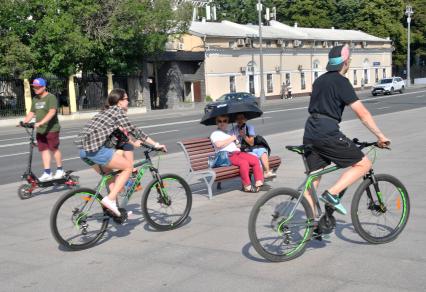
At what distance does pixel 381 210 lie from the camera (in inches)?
211

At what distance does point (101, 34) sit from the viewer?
3594cm

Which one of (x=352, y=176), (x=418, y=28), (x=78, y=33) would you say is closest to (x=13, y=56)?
(x=78, y=33)

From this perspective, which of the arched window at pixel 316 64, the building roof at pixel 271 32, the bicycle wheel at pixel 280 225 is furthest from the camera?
the arched window at pixel 316 64

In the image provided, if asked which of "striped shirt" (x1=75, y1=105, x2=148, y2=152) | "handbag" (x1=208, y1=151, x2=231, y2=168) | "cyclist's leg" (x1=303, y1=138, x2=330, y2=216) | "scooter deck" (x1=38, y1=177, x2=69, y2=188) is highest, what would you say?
"striped shirt" (x1=75, y1=105, x2=148, y2=152)

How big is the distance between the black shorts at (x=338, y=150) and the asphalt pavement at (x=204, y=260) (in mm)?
831

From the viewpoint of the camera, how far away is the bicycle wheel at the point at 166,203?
6.29 meters

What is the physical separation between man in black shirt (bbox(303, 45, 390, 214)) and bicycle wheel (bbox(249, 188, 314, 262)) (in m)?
0.17

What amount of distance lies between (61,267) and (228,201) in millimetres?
2983

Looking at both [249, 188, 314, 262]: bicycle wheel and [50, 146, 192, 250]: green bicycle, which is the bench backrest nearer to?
[50, 146, 192, 250]: green bicycle

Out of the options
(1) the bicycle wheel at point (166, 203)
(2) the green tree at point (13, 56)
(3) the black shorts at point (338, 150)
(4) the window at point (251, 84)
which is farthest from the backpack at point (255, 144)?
(4) the window at point (251, 84)

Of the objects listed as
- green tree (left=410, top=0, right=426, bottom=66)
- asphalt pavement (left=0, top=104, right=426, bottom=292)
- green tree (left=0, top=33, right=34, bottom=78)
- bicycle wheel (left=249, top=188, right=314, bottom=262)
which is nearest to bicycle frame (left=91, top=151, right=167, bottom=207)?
asphalt pavement (left=0, top=104, right=426, bottom=292)

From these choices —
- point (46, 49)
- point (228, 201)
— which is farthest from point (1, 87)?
point (228, 201)

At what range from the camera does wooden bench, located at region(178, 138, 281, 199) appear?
311 inches

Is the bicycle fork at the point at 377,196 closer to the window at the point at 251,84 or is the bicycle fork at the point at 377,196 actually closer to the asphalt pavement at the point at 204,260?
the asphalt pavement at the point at 204,260
